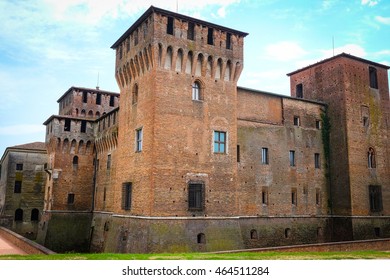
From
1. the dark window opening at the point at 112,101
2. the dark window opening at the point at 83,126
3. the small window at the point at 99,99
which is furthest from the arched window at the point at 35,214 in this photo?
the dark window opening at the point at 112,101

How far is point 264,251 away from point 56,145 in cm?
1668

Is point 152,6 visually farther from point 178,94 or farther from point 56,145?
point 56,145

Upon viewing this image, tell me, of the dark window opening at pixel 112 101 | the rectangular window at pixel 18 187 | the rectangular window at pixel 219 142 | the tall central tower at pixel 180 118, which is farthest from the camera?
the dark window opening at pixel 112 101

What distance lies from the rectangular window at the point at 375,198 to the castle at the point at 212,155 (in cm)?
8

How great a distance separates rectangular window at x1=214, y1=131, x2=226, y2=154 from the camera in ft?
58.4

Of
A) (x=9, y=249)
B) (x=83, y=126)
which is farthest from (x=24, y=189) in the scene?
(x=9, y=249)

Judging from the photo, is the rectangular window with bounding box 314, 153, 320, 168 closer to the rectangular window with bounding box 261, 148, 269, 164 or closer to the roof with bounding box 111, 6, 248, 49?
the rectangular window with bounding box 261, 148, 269, 164

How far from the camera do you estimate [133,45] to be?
736 inches

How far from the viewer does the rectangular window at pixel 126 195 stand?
17.8 meters

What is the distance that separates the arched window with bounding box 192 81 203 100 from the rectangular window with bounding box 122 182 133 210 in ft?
16.7

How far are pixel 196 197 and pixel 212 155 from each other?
209 centimetres

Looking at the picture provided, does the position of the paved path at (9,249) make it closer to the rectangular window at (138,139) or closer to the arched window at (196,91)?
the rectangular window at (138,139)

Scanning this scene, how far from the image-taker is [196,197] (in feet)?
55.0

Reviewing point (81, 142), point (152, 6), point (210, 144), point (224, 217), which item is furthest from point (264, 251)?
Answer: point (81, 142)
